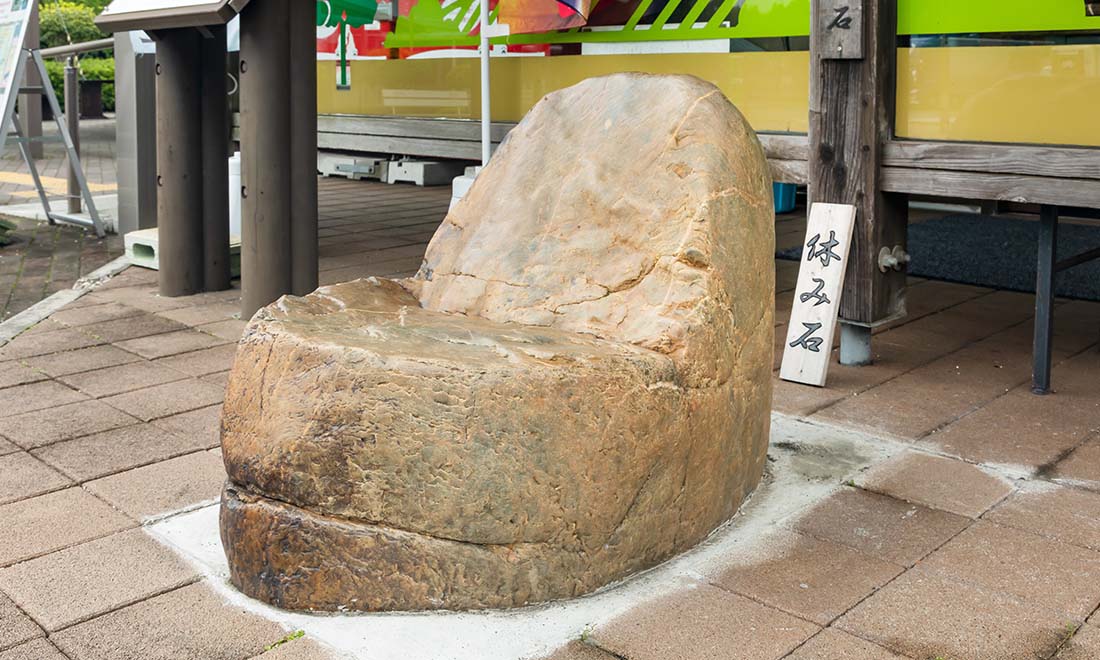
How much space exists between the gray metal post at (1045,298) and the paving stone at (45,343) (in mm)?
4382

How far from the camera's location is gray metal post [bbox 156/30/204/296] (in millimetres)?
6398

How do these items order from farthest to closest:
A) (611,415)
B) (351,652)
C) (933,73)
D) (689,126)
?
1. (933,73)
2. (689,126)
3. (611,415)
4. (351,652)

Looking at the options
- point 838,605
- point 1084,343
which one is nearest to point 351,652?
point 838,605

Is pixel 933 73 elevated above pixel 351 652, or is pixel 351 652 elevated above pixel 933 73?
pixel 933 73

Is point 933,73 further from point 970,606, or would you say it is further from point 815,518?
point 970,606

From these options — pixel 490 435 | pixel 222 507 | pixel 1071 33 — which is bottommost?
pixel 222 507

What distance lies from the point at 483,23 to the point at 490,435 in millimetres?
4375

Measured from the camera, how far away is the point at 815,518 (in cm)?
353

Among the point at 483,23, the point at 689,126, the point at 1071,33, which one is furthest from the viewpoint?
the point at 483,23

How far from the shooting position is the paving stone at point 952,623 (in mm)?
2717

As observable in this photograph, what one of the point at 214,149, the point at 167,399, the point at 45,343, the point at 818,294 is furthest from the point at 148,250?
the point at 818,294

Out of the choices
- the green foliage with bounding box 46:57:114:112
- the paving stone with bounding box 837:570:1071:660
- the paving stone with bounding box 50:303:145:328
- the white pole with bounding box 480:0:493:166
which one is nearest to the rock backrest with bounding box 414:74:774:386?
the paving stone with bounding box 837:570:1071:660

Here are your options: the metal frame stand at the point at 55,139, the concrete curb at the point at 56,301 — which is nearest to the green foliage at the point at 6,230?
the metal frame stand at the point at 55,139

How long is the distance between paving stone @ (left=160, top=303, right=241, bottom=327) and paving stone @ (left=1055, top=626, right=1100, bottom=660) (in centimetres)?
457
